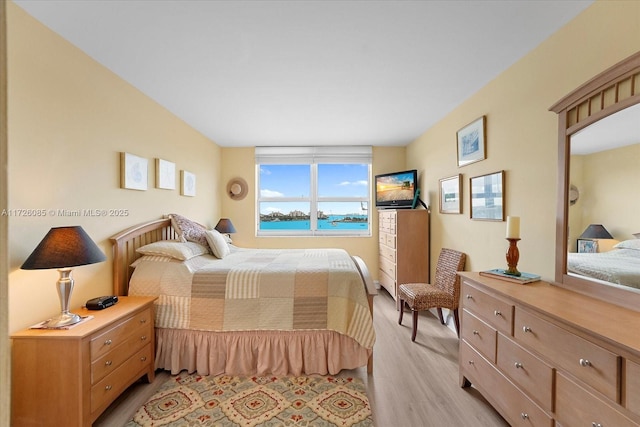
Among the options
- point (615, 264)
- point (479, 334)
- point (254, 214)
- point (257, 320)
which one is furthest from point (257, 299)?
point (254, 214)

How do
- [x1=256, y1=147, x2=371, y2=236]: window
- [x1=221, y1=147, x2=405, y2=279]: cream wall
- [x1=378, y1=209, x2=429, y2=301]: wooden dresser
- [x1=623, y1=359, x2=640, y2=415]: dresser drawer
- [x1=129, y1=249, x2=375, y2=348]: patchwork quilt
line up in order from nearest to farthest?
[x1=623, y1=359, x2=640, y2=415]: dresser drawer
[x1=129, y1=249, x2=375, y2=348]: patchwork quilt
[x1=378, y1=209, x2=429, y2=301]: wooden dresser
[x1=221, y1=147, x2=405, y2=279]: cream wall
[x1=256, y1=147, x2=371, y2=236]: window

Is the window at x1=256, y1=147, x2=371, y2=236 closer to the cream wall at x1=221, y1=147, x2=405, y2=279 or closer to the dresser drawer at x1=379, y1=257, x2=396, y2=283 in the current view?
the cream wall at x1=221, y1=147, x2=405, y2=279

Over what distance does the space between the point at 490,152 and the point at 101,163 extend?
3383 mm

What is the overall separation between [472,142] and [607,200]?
56.9 inches

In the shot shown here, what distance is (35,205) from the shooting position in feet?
5.32

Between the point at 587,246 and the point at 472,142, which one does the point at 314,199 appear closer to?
the point at 472,142

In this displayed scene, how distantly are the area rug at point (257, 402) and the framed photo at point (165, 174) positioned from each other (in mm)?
1930

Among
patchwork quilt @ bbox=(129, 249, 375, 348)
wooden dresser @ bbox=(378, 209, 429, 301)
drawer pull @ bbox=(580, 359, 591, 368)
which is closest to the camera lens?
drawer pull @ bbox=(580, 359, 591, 368)

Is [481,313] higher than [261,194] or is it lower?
lower

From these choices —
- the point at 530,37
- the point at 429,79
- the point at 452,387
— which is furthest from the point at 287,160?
the point at 452,387

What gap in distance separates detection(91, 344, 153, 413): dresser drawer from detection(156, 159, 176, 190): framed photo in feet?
5.48

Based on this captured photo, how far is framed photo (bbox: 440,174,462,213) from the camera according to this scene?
2.96 m

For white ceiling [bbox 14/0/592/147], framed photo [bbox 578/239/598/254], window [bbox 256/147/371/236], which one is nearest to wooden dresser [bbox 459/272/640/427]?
framed photo [bbox 578/239/598/254]

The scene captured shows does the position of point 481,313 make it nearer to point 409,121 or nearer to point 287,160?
point 409,121
